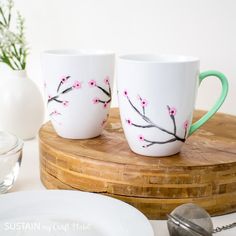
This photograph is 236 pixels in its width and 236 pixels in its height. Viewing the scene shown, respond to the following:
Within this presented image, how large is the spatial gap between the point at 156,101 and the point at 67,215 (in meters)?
0.16

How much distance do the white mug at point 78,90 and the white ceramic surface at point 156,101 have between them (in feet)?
0.18

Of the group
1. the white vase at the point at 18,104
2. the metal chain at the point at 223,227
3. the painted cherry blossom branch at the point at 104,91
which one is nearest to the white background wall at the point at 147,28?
the white vase at the point at 18,104

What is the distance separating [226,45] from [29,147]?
46 cm

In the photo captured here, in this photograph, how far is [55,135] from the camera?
0.56m

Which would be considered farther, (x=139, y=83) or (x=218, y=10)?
(x=218, y=10)

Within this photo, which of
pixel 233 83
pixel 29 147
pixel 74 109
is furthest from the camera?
pixel 233 83

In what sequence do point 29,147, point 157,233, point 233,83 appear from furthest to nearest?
point 233,83, point 29,147, point 157,233

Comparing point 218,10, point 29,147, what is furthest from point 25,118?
point 218,10

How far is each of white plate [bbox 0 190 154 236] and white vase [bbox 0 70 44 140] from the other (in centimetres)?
33

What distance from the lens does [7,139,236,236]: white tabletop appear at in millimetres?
434

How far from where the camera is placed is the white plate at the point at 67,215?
392mm

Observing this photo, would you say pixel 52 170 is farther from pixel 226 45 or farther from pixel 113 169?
pixel 226 45

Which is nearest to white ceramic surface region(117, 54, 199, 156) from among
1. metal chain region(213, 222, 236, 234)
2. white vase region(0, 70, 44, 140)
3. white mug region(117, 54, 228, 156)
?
white mug region(117, 54, 228, 156)

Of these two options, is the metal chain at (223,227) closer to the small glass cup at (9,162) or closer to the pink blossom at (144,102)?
the pink blossom at (144,102)
